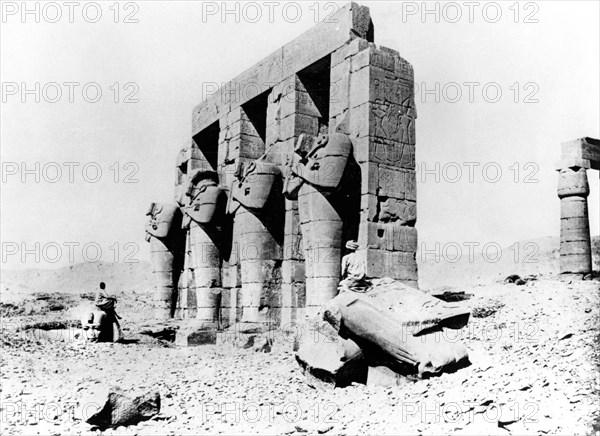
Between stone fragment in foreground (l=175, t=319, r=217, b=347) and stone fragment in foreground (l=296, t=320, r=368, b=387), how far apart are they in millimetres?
3857

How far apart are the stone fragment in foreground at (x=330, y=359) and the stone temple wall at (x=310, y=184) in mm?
1743

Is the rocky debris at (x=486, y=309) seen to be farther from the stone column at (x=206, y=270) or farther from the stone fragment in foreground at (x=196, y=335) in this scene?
the stone column at (x=206, y=270)

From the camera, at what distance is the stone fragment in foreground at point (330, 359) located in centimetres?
631

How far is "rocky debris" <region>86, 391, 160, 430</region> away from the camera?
6.10m

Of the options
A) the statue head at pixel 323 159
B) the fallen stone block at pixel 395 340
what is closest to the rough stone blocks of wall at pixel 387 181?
the statue head at pixel 323 159

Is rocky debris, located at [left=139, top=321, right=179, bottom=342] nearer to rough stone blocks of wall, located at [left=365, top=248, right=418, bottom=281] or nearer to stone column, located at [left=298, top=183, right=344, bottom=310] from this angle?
stone column, located at [left=298, top=183, right=344, bottom=310]

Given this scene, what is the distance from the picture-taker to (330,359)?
6441 mm

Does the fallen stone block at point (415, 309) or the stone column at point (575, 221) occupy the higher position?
the stone column at point (575, 221)

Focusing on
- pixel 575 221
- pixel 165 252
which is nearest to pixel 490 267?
pixel 575 221

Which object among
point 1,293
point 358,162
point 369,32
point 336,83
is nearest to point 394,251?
point 358,162

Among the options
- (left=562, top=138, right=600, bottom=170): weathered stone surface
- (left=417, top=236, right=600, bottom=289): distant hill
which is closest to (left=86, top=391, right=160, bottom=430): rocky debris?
(left=562, top=138, right=600, bottom=170): weathered stone surface

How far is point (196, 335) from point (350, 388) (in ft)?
15.7

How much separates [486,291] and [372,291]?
471 centimetres

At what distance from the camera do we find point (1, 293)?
880 inches
